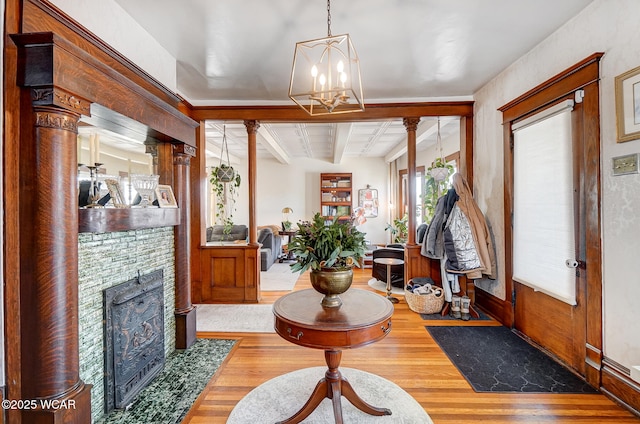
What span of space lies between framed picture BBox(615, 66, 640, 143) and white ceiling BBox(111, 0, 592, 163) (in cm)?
73

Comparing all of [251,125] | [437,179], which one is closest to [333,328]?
[437,179]

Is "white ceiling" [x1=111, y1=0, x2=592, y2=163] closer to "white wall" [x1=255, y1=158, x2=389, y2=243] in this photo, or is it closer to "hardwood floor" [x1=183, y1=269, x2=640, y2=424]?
"hardwood floor" [x1=183, y1=269, x2=640, y2=424]

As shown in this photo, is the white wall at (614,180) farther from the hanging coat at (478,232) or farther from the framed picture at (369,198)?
the framed picture at (369,198)

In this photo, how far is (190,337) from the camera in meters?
2.70

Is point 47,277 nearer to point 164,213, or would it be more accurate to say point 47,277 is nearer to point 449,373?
point 164,213

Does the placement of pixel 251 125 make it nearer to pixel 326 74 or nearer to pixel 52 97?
pixel 326 74

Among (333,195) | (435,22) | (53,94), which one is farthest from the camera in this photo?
(333,195)

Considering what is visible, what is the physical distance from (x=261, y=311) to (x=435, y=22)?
3.52 m

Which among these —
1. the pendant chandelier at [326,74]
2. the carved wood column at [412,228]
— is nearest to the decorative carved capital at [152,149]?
the pendant chandelier at [326,74]

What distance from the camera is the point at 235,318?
337 centimetres

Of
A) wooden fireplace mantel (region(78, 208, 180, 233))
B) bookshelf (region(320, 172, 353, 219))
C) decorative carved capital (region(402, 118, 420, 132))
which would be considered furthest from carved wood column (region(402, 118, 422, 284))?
bookshelf (region(320, 172, 353, 219))

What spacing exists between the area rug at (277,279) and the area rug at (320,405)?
2.49m

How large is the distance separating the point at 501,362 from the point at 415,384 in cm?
88

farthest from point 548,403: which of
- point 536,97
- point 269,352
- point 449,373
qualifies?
point 536,97
